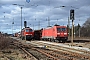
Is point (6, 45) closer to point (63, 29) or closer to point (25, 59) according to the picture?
point (25, 59)

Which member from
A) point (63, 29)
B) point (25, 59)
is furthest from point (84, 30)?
point (25, 59)

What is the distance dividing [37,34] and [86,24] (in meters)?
72.2

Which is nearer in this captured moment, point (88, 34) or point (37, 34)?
point (37, 34)

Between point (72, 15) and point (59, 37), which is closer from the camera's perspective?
point (72, 15)

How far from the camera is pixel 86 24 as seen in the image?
13588cm

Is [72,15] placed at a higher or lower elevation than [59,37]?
higher

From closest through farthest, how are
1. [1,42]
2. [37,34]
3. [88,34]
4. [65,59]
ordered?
[65,59] < [1,42] < [37,34] < [88,34]

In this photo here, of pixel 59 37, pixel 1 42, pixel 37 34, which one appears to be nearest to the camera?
pixel 1 42

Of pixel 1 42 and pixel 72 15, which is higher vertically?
pixel 72 15

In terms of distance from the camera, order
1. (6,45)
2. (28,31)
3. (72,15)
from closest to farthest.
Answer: (6,45), (72,15), (28,31)

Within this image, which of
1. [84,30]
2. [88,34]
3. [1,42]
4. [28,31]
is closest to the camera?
[1,42]

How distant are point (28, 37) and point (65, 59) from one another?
46547 mm

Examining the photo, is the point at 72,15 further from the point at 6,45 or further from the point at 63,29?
the point at 63,29

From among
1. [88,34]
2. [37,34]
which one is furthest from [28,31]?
[88,34]
